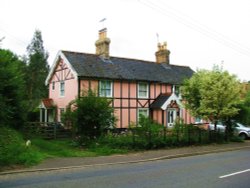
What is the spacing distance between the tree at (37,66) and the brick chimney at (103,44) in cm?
1622

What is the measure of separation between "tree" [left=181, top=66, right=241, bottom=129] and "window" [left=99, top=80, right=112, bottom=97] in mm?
7851

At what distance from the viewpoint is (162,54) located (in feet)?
120

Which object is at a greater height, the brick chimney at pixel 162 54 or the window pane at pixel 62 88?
the brick chimney at pixel 162 54

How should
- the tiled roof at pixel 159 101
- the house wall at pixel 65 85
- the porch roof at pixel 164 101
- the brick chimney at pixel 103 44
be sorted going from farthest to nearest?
the brick chimney at pixel 103 44
the tiled roof at pixel 159 101
the porch roof at pixel 164 101
the house wall at pixel 65 85

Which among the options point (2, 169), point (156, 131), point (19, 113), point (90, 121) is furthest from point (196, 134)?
point (2, 169)

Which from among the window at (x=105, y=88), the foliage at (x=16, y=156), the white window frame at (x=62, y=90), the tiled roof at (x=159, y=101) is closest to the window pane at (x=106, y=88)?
the window at (x=105, y=88)

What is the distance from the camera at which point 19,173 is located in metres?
11.5

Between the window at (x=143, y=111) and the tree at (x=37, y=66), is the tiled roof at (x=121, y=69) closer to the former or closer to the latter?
the window at (x=143, y=111)

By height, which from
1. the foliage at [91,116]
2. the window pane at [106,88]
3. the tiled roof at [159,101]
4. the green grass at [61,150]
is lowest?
the green grass at [61,150]

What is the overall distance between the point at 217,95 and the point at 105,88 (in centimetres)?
985

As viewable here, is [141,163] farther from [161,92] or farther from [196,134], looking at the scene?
[161,92]

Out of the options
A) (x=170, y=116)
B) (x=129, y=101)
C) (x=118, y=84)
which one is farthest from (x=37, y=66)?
(x=170, y=116)

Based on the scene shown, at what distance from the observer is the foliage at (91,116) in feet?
66.0

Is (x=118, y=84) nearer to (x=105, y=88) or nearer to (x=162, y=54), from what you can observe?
(x=105, y=88)
